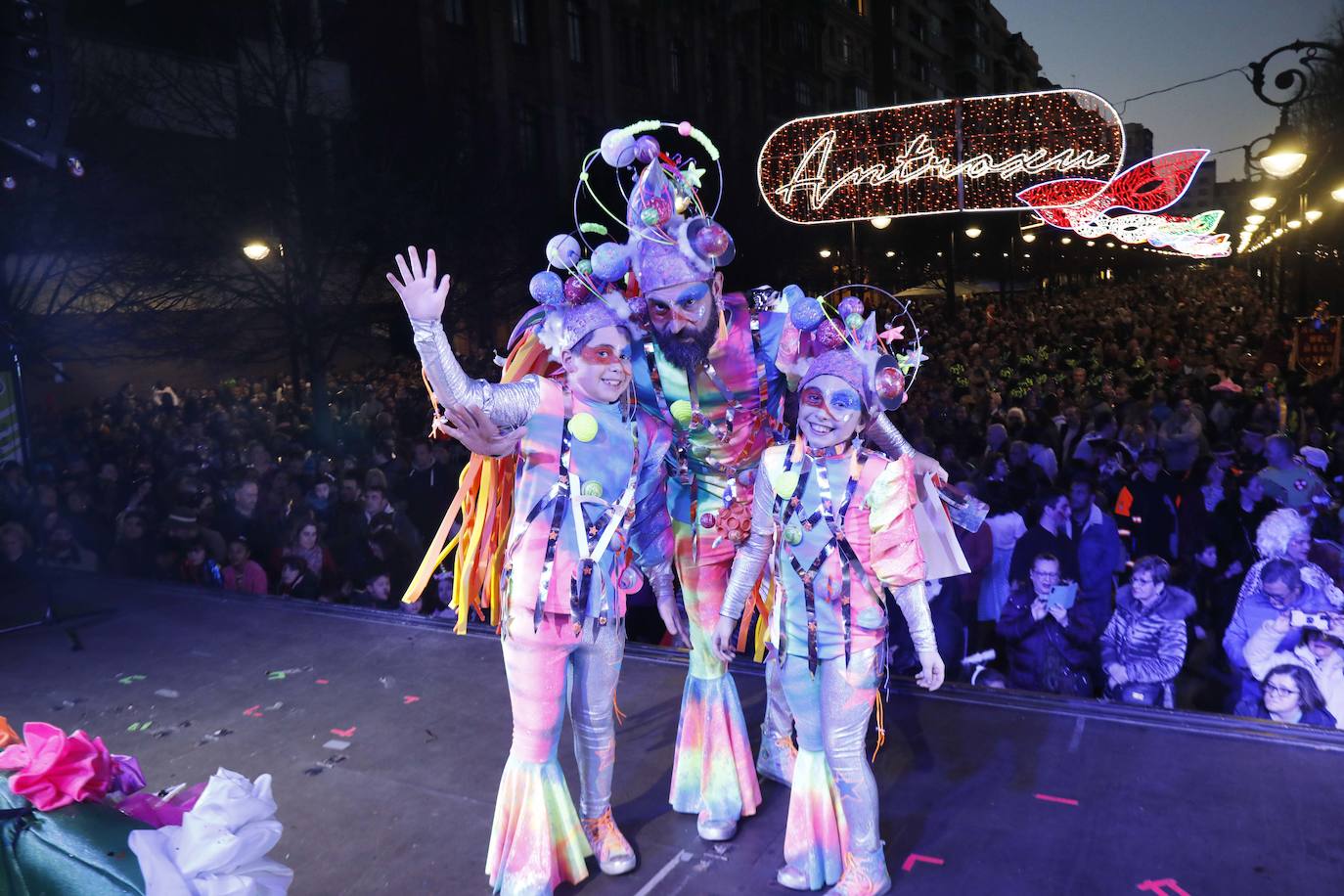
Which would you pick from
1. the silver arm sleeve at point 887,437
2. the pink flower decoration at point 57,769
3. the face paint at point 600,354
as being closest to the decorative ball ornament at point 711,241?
the face paint at point 600,354

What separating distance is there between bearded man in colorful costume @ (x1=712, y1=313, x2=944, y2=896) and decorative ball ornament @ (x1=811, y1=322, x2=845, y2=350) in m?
0.39

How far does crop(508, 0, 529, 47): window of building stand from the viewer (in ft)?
82.7

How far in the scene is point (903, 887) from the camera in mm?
3547

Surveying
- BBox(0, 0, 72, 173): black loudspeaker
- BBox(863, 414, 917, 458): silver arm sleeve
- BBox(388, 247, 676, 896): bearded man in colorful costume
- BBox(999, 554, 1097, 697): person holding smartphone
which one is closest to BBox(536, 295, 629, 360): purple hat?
BBox(388, 247, 676, 896): bearded man in colorful costume

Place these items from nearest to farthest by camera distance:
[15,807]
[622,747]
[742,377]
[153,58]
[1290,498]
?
1. [15,807]
2. [742,377]
3. [622,747]
4. [1290,498]
5. [153,58]

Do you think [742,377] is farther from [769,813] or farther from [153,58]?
[153,58]

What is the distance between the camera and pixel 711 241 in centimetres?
370

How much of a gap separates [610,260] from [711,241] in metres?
0.39

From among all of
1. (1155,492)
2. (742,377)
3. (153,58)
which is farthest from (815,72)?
(742,377)

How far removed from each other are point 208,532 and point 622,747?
14.8 feet

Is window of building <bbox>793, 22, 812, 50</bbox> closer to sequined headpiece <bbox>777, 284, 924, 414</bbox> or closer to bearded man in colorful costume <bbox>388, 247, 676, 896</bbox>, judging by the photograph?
sequined headpiece <bbox>777, 284, 924, 414</bbox>

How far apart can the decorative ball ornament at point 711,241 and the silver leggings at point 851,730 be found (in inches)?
56.1

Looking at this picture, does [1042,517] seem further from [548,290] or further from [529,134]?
[529,134]

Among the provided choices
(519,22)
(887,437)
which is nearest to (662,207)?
(887,437)
